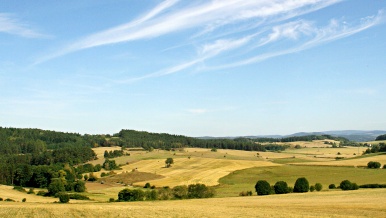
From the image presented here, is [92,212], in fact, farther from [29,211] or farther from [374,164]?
[374,164]

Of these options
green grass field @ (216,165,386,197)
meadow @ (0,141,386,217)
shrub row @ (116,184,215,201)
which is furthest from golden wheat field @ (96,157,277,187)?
shrub row @ (116,184,215,201)

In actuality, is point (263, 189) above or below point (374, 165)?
below

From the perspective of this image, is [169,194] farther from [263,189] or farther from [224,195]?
[263,189]

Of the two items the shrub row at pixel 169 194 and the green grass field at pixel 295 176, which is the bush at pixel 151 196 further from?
the green grass field at pixel 295 176

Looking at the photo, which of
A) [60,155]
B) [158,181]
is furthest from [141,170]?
[60,155]

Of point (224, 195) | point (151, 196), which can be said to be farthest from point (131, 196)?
point (224, 195)

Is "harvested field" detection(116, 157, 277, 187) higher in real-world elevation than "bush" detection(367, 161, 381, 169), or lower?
lower

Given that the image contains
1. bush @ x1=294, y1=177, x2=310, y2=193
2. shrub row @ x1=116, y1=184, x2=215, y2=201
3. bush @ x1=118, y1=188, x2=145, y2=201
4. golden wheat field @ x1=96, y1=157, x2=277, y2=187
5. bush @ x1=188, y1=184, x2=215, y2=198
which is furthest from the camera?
golden wheat field @ x1=96, y1=157, x2=277, y2=187

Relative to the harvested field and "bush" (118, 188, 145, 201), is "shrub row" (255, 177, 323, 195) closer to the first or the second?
"bush" (118, 188, 145, 201)

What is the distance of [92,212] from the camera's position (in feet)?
150

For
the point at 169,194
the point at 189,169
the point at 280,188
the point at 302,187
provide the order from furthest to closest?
1. the point at 189,169
2. the point at 280,188
3. the point at 169,194
4. the point at 302,187

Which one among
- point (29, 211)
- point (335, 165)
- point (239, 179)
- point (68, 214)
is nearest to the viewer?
point (68, 214)

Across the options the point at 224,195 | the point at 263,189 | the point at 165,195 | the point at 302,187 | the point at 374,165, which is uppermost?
the point at 374,165

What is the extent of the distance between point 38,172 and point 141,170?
35917 millimetres
